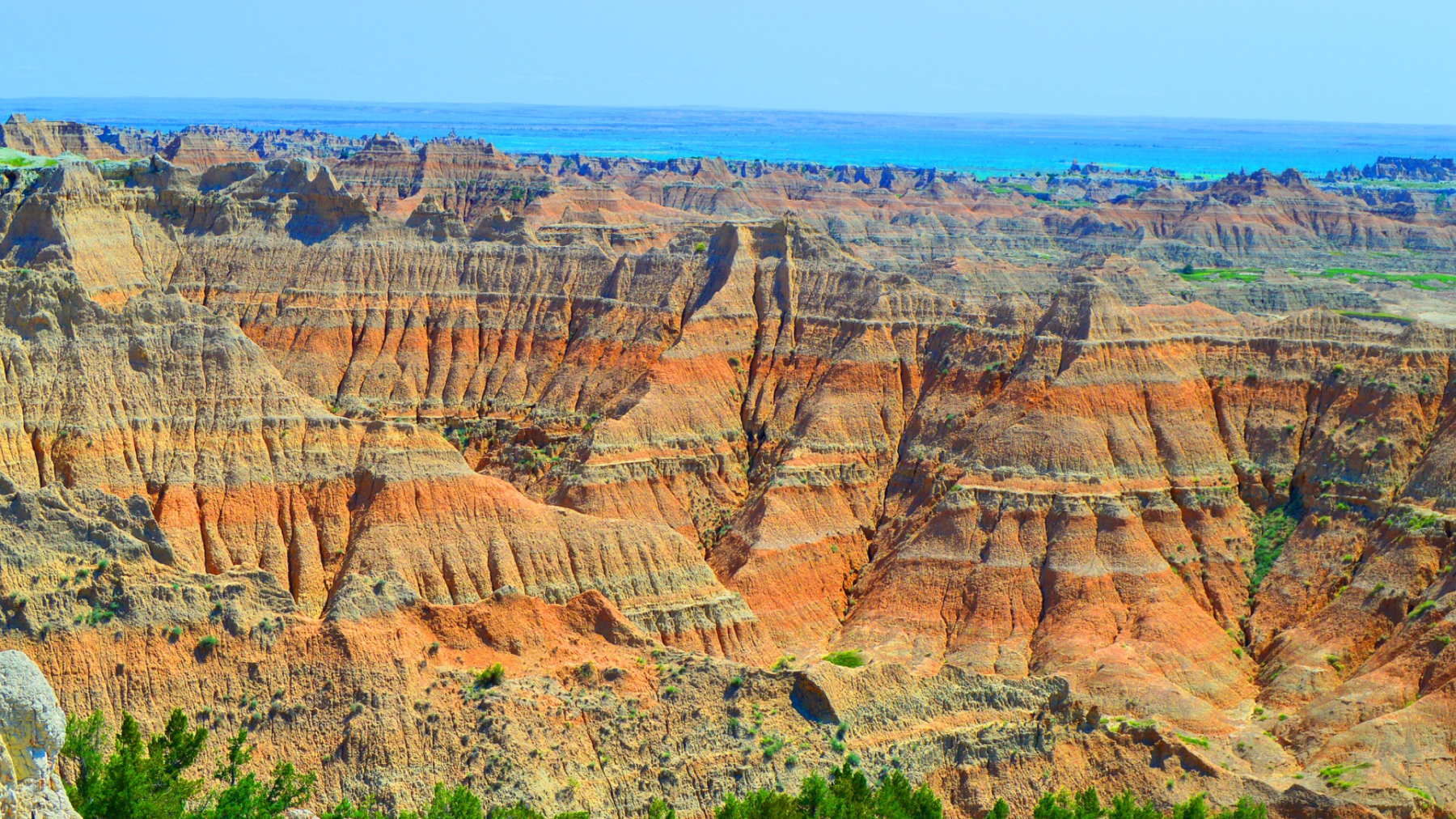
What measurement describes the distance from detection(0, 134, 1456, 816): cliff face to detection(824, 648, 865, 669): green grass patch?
2.03 metres

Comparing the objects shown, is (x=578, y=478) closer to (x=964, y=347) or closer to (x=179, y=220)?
(x=964, y=347)

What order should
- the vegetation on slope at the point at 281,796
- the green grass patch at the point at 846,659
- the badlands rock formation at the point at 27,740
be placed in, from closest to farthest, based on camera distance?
the badlands rock formation at the point at 27,740
the vegetation on slope at the point at 281,796
the green grass patch at the point at 846,659

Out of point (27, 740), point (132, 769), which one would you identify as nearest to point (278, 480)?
point (132, 769)

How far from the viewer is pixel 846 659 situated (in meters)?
75.6

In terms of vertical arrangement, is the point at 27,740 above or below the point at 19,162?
below

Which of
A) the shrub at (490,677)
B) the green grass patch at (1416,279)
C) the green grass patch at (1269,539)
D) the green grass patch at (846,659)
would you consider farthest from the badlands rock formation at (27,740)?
the green grass patch at (1416,279)

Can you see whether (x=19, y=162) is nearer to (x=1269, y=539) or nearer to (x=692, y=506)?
(x=692, y=506)

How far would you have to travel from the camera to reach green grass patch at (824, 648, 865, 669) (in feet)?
245

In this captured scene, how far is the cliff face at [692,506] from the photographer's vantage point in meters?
58.9

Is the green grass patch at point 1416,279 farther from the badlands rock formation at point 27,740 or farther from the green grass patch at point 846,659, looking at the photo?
the badlands rock formation at point 27,740

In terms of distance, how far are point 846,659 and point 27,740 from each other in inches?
1834

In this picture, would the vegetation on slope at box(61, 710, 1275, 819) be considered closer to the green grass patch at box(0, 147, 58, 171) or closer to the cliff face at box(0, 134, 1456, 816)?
the cliff face at box(0, 134, 1456, 816)

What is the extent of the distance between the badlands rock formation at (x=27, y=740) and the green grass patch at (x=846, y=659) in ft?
145

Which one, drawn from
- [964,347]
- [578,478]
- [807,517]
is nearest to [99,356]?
[578,478]
